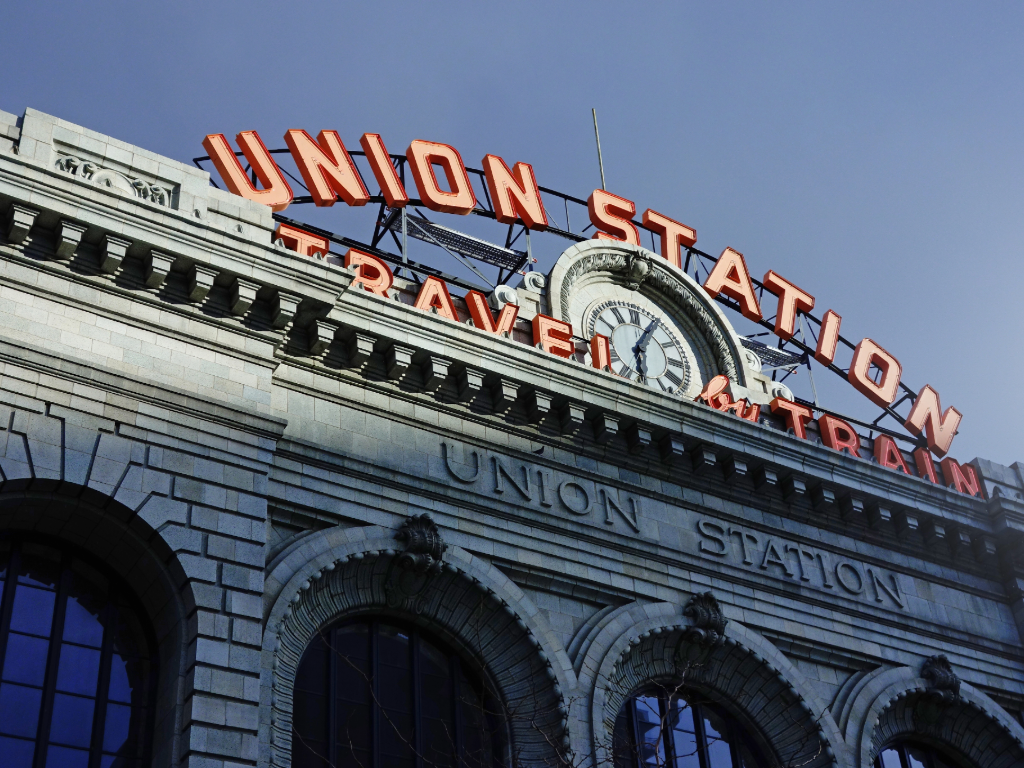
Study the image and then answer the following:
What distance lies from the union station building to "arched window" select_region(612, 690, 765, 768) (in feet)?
0.22

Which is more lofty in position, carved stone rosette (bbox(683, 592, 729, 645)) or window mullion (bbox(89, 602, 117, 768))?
carved stone rosette (bbox(683, 592, 729, 645))

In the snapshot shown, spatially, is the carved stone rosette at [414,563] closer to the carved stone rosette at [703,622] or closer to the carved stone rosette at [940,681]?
the carved stone rosette at [703,622]

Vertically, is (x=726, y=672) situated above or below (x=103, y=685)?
above

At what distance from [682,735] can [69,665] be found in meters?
12.8

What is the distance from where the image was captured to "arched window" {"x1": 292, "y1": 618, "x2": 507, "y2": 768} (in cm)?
2494

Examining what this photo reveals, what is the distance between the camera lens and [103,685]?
22.9m

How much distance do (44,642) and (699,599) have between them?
13.4m

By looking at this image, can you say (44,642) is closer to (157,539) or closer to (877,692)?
(157,539)

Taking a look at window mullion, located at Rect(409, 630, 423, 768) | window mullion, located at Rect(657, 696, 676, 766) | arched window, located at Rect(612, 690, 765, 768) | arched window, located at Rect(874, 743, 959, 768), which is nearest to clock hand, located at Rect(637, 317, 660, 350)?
arched window, located at Rect(612, 690, 765, 768)

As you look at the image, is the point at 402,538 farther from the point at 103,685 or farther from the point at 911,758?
the point at 911,758

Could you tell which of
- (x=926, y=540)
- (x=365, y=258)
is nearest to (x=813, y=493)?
(x=926, y=540)

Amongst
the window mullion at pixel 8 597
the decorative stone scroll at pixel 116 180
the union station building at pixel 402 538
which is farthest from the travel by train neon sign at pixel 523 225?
the window mullion at pixel 8 597

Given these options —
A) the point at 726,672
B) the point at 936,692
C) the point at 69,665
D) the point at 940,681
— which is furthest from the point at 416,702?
the point at 940,681

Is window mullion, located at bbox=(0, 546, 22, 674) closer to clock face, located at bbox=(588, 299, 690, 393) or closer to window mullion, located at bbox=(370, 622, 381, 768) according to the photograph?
window mullion, located at bbox=(370, 622, 381, 768)
